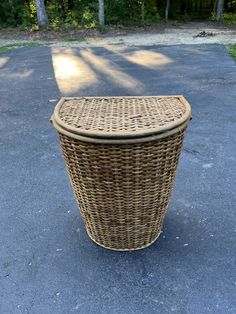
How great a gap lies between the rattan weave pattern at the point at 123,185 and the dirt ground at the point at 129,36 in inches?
304

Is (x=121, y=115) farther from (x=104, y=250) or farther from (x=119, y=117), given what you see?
(x=104, y=250)

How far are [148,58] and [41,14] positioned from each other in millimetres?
5795

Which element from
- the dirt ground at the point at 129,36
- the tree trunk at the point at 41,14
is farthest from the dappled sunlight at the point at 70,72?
the tree trunk at the point at 41,14

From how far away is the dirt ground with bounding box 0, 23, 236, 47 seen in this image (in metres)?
9.42

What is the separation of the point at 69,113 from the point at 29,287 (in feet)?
3.24

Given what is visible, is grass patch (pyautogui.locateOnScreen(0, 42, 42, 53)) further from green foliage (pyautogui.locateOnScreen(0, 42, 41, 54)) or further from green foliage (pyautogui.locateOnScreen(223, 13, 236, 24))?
green foliage (pyautogui.locateOnScreen(223, 13, 236, 24))

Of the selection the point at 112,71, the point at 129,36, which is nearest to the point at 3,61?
the point at 112,71

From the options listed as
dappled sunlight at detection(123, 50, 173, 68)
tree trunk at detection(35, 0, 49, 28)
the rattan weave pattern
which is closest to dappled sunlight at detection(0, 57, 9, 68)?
dappled sunlight at detection(123, 50, 173, 68)

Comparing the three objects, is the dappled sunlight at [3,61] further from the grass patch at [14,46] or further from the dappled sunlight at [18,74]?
the grass patch at [14,46]

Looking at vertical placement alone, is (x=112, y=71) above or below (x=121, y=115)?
below

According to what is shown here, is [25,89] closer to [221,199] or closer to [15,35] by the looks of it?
[221,199]

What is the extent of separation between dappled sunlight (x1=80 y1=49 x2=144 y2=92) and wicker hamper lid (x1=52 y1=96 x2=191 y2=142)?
329cm

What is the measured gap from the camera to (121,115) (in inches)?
75.7

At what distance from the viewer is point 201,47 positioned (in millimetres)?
8398
